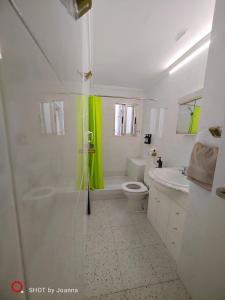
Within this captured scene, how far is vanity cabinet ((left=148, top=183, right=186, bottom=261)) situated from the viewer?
52.0 inches

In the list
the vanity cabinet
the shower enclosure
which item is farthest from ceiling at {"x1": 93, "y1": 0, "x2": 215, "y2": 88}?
the vanity cabinet

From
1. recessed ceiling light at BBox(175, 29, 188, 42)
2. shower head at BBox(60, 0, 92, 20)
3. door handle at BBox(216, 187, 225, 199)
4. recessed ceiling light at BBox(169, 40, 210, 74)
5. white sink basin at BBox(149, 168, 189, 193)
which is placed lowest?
white sink basin at BBox(149, 168, 189, 193)

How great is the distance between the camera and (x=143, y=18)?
1.27 m

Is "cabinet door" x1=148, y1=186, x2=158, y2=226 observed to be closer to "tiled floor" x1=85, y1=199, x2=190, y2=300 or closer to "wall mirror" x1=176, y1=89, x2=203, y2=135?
"tiled floor" x1=85, y1=199, x2=190, y2=300

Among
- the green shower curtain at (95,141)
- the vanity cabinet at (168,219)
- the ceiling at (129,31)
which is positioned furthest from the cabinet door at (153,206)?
the ceiling at (129,31)

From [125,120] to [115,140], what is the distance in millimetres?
556

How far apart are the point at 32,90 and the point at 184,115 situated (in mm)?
2081

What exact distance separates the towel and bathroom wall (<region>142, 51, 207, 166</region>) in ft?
2.40

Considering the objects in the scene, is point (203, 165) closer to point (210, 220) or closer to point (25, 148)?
point (210, 220)

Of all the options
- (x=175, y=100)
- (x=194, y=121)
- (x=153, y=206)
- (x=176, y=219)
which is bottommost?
(x=153, y=206)

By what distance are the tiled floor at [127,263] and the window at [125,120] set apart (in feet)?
6.45

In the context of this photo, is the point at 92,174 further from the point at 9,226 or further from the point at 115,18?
the point at 9,226

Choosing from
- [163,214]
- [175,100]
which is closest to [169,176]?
[163,214]

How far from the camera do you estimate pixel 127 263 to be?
1334 millimetres
